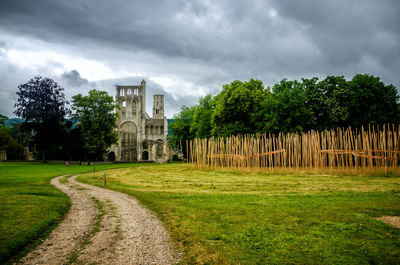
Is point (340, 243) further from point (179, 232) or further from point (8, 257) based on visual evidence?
point (8, 257)

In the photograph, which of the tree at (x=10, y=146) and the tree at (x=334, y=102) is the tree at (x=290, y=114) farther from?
the tree at (x=10, y=146)

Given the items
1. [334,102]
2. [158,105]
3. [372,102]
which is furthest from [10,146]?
[372,102]

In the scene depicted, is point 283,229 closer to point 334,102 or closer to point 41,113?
point 334,102

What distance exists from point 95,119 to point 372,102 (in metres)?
35.9

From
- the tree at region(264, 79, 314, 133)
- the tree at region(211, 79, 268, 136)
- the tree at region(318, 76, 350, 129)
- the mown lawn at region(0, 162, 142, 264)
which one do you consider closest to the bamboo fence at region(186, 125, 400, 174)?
the tree at region(264, 79, 314, 133)

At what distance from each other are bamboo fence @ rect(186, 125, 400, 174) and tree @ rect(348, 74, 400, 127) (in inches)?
164

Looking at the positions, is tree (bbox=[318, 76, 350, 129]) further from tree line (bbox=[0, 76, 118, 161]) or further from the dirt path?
tree line (bbox=[0, 76, 118, 161])

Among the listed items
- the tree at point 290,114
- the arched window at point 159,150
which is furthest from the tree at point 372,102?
the arched window at point 159,150

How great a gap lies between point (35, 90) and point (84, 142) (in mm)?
10295

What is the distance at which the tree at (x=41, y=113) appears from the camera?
36094 millimetres

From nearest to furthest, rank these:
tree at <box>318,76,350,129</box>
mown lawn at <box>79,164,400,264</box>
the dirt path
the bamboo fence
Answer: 1. mown lawn at <box>79,164,400,264</box>
2. the dirt path
3. the bamboo fence
4. tree at <box>318,76,350,129</box>

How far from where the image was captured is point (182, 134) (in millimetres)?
55312

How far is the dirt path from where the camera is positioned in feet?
14.5

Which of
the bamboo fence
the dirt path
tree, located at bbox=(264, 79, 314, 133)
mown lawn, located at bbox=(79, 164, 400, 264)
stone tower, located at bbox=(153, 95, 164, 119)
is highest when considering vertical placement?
stone tower, located at bbox=(153, 95, 164, 119)
